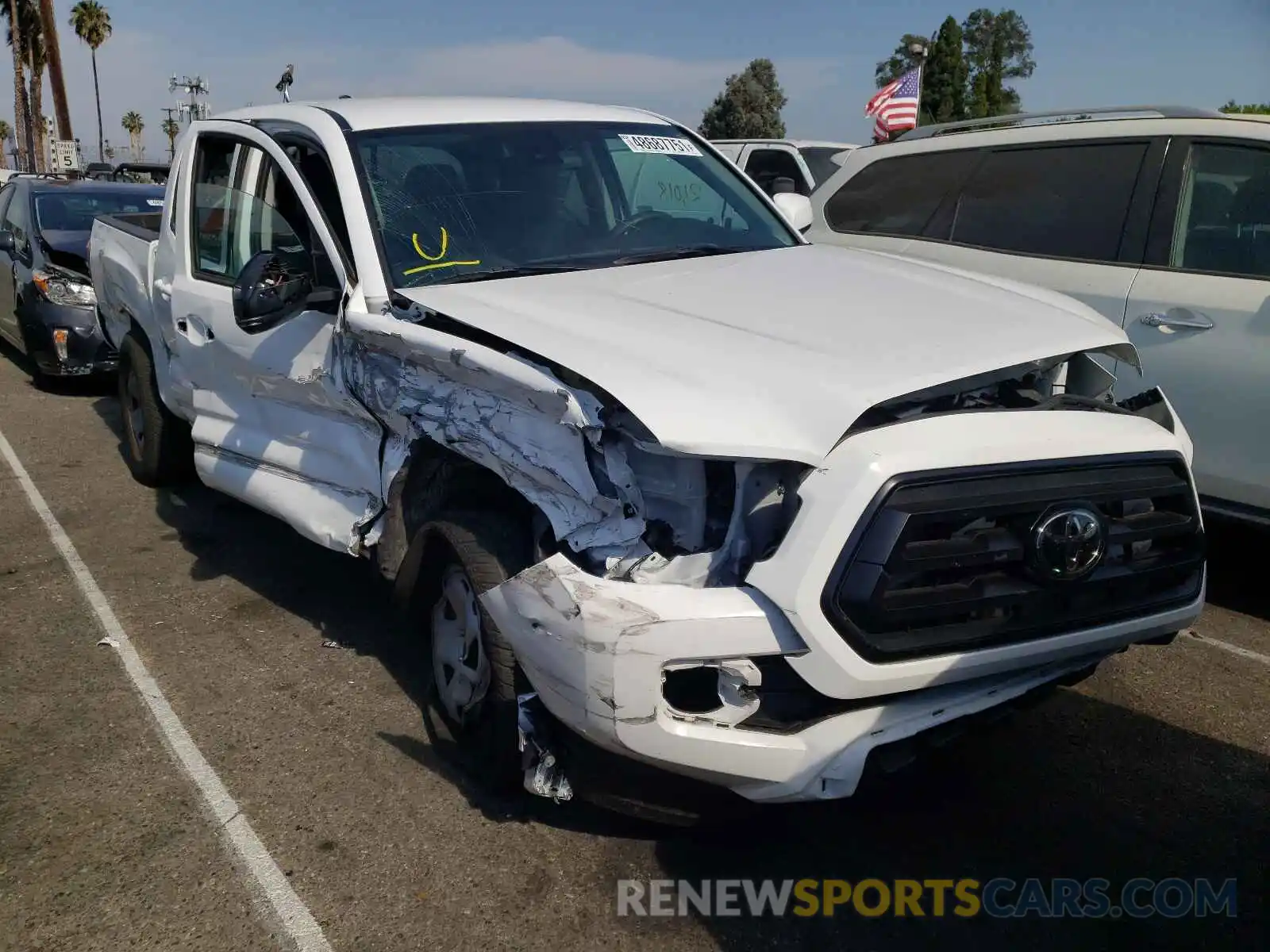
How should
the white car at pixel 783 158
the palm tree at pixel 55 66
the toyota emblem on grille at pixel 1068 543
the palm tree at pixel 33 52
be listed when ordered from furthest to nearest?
the palm tree at pixel 33 52 < the palm tree at pixel 55 66 < the white car at pixel 783 158 < the toyota emblem on grille at pixel 1068 543

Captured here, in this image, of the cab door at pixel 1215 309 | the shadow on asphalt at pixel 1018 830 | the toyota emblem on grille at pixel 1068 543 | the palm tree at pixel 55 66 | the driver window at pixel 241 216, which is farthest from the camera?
the palm tree at pixel 55 66

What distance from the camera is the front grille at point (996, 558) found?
2455mm

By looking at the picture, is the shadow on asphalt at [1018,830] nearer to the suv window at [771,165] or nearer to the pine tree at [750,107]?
the suv window at [771,165]

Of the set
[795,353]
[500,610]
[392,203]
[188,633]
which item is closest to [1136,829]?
[795,353]

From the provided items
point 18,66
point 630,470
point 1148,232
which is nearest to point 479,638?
point 630,470

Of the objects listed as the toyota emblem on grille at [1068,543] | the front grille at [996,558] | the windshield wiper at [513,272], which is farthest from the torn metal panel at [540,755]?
the windshield wiper at [513,272]

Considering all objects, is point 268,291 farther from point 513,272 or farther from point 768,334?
point 768,334

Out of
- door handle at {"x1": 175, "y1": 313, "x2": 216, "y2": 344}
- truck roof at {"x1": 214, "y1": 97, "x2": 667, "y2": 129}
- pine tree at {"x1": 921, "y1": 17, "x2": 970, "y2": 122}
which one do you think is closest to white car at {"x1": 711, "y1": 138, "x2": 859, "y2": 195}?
truck roof at {"x1": 214, "y1": 97, "x2": 667, "y2": 129}

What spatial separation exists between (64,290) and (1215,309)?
26.4 feet

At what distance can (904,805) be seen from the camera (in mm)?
3322

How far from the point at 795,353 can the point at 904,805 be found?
4.70 ft

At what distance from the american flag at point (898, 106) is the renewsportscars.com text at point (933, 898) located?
43.6 ft

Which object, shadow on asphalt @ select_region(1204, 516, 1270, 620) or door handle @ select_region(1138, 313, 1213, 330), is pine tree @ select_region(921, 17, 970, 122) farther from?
door handle @ select_region(1138, 313, 1213, 330)

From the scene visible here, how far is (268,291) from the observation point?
3.79 meters
